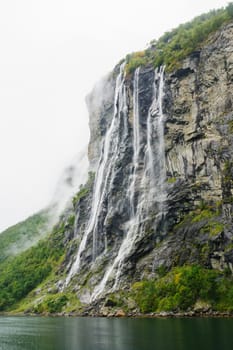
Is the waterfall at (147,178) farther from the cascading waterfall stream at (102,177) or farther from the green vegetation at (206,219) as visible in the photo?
the cascading waterfall stream at (102,177)

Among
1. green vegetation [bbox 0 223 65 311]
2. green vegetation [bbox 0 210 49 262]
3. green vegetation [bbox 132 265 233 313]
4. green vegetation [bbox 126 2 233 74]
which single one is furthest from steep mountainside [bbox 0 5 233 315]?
green vegetation [bbox 0 210 49 262]

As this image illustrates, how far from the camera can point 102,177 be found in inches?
3469


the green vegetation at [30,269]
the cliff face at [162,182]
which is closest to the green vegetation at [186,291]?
the cliff face at [162,182]

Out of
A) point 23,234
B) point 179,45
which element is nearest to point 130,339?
point 179,45

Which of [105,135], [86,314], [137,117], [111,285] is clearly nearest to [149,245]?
[111,285]

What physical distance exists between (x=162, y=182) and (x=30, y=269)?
163 feet

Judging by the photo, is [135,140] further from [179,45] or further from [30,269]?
[30,269]

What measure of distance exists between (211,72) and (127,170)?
21.9 metres

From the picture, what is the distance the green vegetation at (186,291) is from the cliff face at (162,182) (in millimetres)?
2380

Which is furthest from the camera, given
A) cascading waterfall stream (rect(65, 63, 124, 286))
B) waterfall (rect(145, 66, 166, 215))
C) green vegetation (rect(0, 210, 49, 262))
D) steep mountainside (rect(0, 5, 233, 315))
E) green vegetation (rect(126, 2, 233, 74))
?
green vegetation (rect(0, 210, 49, 262))

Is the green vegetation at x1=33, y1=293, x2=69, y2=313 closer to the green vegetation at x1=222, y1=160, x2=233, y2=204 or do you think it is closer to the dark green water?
the green vegetation at x1=222, y1=160, x2=233, y2=204

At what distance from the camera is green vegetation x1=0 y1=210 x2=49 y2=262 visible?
152 m

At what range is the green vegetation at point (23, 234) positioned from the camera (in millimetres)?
151750

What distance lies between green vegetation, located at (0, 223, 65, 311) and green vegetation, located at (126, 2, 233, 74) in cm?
4478
